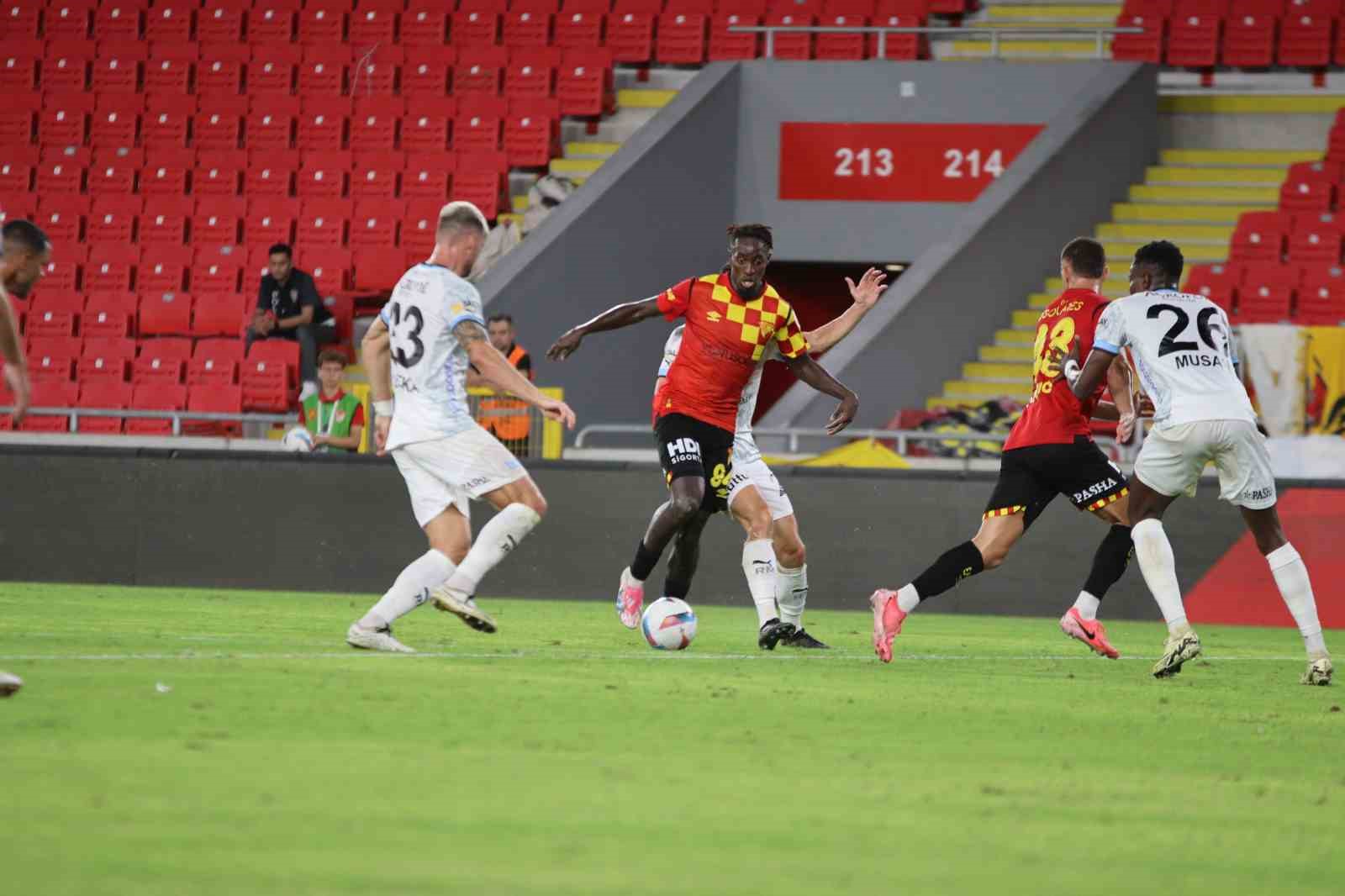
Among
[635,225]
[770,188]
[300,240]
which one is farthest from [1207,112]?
[300,240]

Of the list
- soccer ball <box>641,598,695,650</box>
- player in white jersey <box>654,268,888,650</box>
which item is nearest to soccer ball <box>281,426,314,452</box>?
player in white jersey <box>654,268,888,650</box>

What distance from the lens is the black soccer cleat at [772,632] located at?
10.6m

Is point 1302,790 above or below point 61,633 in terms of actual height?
above

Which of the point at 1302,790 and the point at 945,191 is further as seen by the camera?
the point at 945,191

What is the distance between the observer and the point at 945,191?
24688 mm

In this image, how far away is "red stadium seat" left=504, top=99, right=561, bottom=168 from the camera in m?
24.5

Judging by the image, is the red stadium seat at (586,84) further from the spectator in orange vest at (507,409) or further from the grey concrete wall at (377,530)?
the grey concrete wall at (377,530)

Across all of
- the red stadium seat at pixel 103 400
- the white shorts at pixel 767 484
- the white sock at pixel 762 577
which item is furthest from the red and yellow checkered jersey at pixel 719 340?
the red stadium seat at pixel 103 400

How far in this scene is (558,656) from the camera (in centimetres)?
982

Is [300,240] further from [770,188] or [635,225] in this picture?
[770,188]

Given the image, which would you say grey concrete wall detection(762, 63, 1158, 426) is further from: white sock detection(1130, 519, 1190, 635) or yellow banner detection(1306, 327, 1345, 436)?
white sock detection(1130, 519, 1190, 635)

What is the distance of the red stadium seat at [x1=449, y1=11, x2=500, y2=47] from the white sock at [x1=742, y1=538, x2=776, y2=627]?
55.0ft

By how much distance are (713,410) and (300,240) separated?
13.7 meters

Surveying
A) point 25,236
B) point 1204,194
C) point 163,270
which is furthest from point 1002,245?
point 25,236
